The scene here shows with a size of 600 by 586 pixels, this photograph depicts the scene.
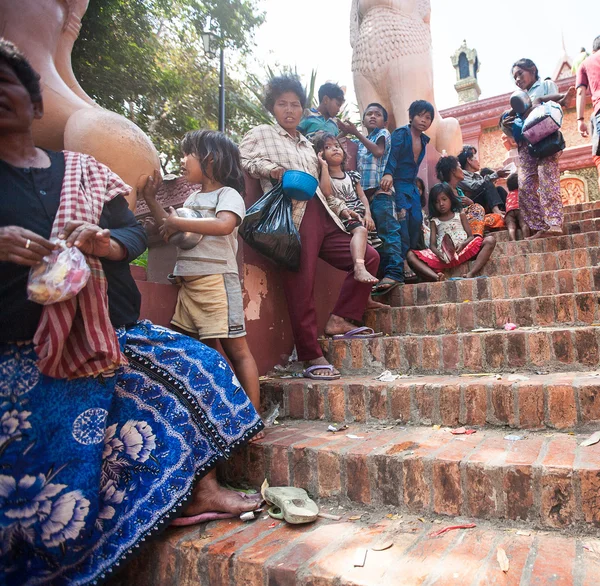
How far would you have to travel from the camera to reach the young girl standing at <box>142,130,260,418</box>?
2.17 m

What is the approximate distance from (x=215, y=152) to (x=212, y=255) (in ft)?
1.71

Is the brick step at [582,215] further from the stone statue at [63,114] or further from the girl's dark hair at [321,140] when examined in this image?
Result: the stone statue at [63,114]

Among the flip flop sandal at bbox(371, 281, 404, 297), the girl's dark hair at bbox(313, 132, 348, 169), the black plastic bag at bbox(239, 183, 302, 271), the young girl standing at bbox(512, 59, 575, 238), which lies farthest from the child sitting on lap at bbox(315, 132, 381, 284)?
the young girl standing at bbox(512, 59, 575, 238)

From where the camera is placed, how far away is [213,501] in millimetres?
1747

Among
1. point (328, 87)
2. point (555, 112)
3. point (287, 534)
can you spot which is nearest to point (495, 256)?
point (555, 112)

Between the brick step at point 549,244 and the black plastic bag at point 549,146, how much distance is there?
2.57 feet

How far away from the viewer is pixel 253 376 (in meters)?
2.27

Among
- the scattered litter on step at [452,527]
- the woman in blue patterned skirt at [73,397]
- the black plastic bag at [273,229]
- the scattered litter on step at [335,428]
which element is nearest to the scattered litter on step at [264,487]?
the woman in blue patterned skirt at [73,397]

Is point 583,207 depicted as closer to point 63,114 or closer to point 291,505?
point 291,505

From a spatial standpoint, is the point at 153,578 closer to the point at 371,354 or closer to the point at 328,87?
the point at 371,354

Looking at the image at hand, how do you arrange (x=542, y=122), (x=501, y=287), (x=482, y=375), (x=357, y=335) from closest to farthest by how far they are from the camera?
(x=482, y=375) < (x=357, y=335) < (x=501, y=287) < (x=542, y=122)

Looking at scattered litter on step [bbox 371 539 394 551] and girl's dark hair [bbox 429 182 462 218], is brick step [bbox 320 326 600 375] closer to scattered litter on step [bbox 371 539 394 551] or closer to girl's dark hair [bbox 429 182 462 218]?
scattered litter on step [bbox 371 539 394 551]

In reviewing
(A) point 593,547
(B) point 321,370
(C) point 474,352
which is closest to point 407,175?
(C) point 474,352

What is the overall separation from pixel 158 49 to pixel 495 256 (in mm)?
11876
